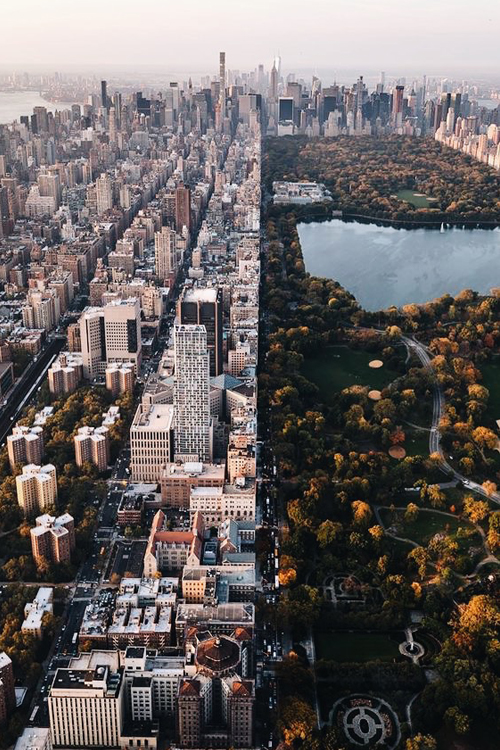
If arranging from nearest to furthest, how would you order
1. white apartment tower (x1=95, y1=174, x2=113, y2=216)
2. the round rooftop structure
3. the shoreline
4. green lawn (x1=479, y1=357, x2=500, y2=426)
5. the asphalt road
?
the round rooftop structure, the asphalt road, green lawn (x1=479, y1=357, x2=500, y2=426), white apartment tower (x1=95, y1=174, x2=113, y2=216), the shoreline

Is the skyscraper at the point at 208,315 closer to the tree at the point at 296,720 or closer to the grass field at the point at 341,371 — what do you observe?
the grass field at the point at 341,371

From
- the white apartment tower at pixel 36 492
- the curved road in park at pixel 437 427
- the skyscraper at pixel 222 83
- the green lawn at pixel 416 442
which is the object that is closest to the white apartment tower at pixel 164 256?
the curved road in park at pixel 437 427

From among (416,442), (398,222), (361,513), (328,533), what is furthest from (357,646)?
(398,222)

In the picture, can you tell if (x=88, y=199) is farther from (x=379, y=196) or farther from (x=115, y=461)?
(x=115, y=461)

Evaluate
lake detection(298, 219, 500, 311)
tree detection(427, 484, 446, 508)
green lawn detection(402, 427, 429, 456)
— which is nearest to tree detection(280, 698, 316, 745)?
tree detection(427, 484, 446, 508)

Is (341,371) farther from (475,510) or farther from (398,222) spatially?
(398,222)

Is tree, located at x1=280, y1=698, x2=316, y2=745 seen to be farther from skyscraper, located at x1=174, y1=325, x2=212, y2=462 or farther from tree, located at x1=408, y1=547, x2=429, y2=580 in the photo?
skyscraper, located at x1=174, y1=325, x2=212, y2=462

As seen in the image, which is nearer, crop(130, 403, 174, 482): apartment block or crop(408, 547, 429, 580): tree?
crop(408, 547, 429, 580): tree
